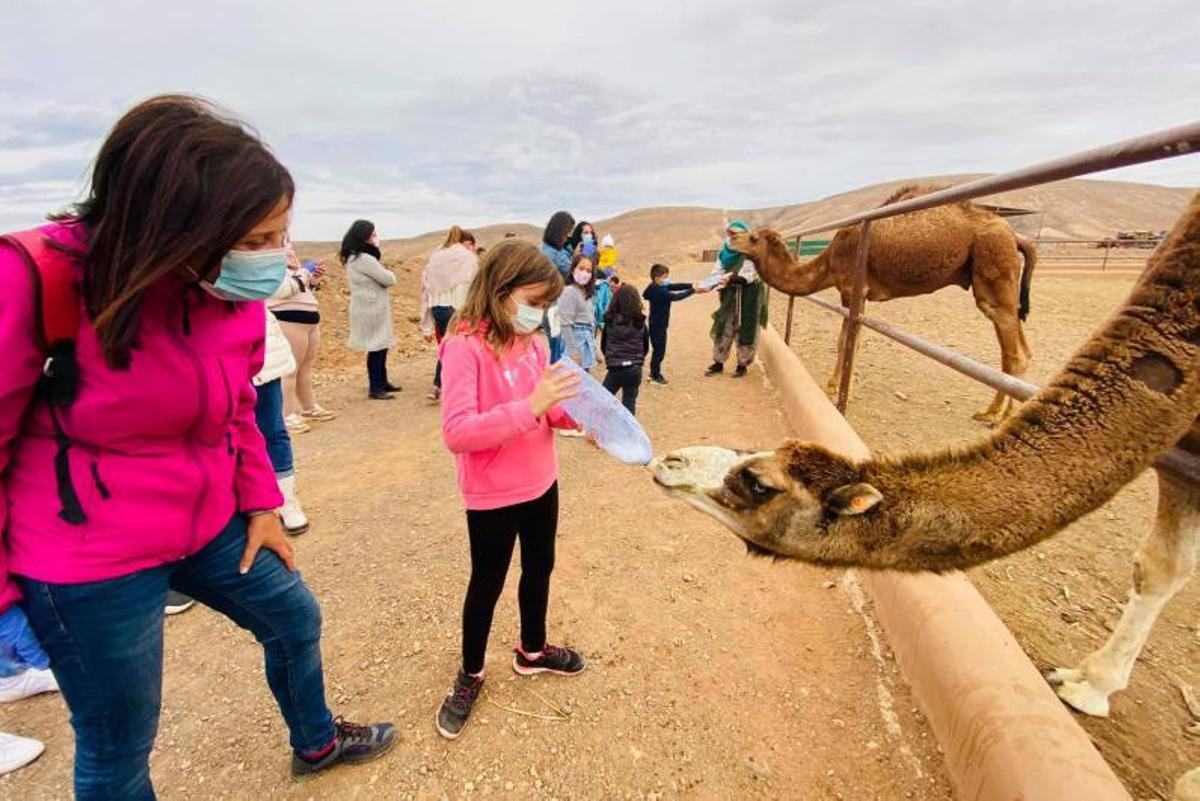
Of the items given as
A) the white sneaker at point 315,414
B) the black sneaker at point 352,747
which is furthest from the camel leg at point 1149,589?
the white sneaker at point 315,414

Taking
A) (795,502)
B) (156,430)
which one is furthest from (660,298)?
(156,430)

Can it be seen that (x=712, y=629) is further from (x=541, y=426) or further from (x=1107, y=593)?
(x=1107, y=593)

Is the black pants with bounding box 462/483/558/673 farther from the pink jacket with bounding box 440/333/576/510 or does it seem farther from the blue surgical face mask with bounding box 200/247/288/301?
the blue surgical face mask with bounding box 200/247/288/301

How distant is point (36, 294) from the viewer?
116cm

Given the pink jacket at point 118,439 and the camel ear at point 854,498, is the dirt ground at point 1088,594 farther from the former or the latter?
the pink jacket at point 118,439

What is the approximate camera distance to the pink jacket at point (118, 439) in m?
1.21

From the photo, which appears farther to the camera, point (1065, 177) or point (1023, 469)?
point (1065, 177)

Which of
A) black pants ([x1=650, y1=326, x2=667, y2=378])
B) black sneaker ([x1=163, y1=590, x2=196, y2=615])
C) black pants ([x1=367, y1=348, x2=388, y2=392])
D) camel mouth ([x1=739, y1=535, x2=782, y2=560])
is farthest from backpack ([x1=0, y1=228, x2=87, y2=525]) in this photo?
black pants ([x1=650, y1=326, x2=667, y2=378])

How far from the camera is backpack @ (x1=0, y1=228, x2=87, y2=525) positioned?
1.17m

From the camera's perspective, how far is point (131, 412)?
1.30 meters

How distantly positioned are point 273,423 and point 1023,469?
3.80 metres

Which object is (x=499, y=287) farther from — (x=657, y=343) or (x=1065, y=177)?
(x=657, y=343)

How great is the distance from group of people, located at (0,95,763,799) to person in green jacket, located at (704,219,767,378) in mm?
6072

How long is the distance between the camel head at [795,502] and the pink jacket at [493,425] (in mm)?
616
